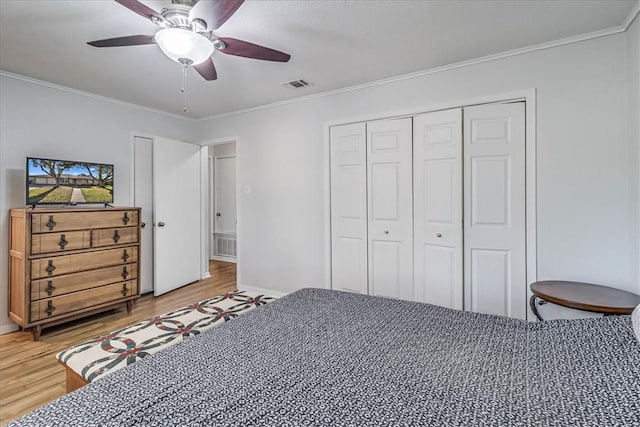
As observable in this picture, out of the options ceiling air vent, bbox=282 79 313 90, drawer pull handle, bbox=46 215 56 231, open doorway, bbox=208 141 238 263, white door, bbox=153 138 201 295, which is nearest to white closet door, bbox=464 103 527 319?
ceiling air vent, bbox=282 79 313 90

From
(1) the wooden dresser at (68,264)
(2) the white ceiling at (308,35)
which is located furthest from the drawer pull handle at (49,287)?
(2) the white ceiling at (308,35)

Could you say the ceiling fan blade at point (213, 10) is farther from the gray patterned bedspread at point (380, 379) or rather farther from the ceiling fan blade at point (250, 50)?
the gray patterned bedspread at point (380, 379)

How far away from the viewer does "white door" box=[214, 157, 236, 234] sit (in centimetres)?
634

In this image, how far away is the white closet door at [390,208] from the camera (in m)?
3.06

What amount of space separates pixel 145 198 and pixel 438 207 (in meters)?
3.63

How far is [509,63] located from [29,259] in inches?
173

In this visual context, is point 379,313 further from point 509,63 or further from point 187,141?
point 187,141

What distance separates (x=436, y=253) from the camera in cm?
291

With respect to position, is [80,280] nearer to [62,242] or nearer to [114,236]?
[62,242]

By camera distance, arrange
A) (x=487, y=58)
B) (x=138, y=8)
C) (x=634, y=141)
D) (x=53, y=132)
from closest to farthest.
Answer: (x=138, y=8) < (x=634, y=141) < (x=487, y=58) < (x=53, y=132)

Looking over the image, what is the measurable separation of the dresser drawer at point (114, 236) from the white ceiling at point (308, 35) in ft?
4.98

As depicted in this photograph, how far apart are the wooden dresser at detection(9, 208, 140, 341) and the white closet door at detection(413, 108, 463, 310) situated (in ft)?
10.1

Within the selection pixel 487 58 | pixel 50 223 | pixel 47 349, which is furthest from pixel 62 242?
pixel 487 58

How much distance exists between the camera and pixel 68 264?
9.78 feet
